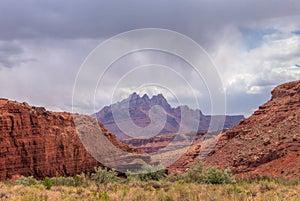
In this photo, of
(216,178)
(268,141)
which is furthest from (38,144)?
(216,178)

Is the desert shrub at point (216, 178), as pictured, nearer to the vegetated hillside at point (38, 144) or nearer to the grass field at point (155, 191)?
the grass field at point (155, 191)

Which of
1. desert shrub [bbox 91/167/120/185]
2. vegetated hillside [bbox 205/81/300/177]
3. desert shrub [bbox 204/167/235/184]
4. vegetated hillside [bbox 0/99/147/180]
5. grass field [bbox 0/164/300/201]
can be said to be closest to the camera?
grass field [bbox 0/164/300/201]

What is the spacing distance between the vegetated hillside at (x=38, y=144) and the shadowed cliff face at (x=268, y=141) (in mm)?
23261

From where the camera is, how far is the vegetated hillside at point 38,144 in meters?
52.8

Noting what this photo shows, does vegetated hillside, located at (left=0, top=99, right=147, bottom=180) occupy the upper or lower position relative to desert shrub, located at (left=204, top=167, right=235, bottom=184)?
upper

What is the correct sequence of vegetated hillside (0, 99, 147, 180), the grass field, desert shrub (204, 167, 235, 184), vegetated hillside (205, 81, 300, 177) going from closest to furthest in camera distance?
the grass field
desert shrub (204, 167, 235, 184)
vegetated hillside (205, 81, 300, 177)
vegetated hillside (0, 99, 147, 180)

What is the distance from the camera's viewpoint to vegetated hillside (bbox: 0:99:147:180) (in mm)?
52844

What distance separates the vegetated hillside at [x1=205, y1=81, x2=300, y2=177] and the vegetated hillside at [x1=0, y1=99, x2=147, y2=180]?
23.1 metres

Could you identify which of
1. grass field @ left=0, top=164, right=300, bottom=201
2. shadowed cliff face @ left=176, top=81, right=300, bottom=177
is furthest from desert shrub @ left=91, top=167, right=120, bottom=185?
shadowed cliff face @ left=176, top=81, right=300, bottom=177

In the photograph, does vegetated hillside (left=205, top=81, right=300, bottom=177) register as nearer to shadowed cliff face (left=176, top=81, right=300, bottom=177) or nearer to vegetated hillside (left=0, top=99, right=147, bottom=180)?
shadowed cliff face (left=176, top=81, right=300, bottom=177)

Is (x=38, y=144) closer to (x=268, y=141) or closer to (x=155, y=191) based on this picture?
(x=268, y=141)

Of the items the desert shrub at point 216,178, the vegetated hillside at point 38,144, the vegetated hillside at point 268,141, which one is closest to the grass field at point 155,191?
the desert shrub at point 216,178

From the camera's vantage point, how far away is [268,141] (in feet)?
198

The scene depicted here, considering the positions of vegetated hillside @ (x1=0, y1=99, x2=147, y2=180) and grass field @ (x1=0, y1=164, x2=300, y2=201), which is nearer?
grass field @ (x1=0, y1=164, x2=300, y2=201)
